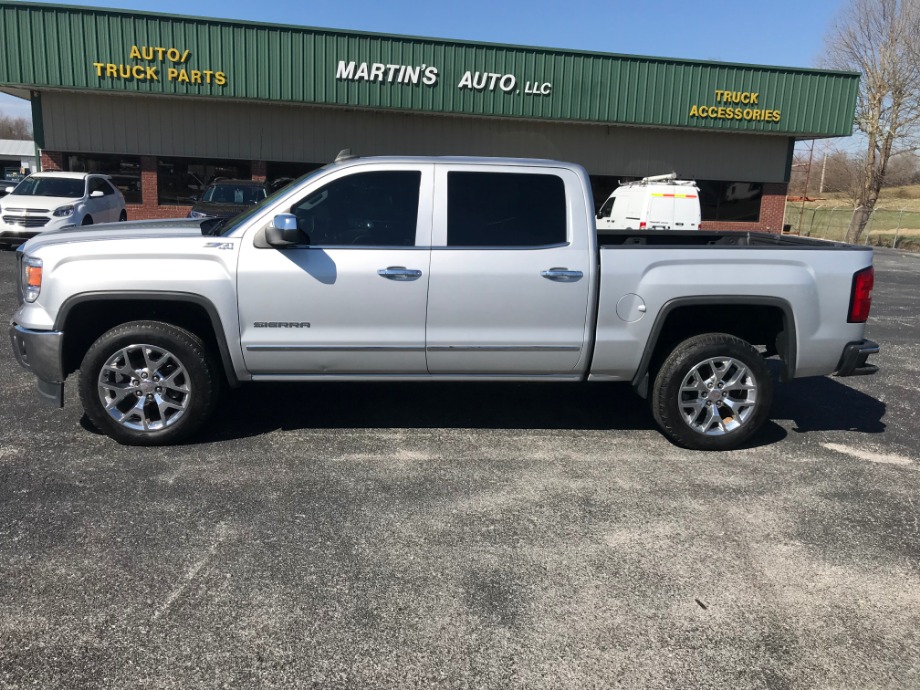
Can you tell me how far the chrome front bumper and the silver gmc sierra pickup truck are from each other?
14mm

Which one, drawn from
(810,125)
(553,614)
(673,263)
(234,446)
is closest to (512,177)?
(673,263)

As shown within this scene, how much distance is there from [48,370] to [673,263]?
13.5 ft

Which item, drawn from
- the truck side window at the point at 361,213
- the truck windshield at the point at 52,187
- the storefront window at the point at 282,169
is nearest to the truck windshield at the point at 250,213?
the truck side window at the point at 361,213

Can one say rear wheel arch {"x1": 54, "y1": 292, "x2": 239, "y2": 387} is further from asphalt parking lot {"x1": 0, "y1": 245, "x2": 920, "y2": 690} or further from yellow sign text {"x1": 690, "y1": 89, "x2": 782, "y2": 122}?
yellow sign text {"x1": 690, "y1": 89, "x2": 782, "y2": 122}

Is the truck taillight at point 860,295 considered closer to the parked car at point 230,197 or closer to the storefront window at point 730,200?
the parked car at point 230,197

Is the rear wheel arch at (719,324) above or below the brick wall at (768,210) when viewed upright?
below

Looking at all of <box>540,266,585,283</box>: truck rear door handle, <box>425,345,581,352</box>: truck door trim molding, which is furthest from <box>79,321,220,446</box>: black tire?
<box>540,266,585,283</box>: truck rear door handle

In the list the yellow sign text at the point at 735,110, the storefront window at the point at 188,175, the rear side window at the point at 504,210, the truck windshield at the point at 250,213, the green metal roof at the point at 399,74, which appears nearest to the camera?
the truck windshield at the point at 250,213

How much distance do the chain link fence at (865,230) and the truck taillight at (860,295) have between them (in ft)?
79.6

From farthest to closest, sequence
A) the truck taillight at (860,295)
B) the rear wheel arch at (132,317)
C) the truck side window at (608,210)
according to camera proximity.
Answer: the truck side window at (608,210) → the truck taillight at (860,295) → the rear wheel arch at (132,317)

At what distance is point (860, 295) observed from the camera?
5.17 metres

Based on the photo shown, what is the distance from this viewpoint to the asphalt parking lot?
2885 millimetres

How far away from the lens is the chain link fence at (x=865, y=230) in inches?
1258

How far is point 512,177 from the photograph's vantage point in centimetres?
516
